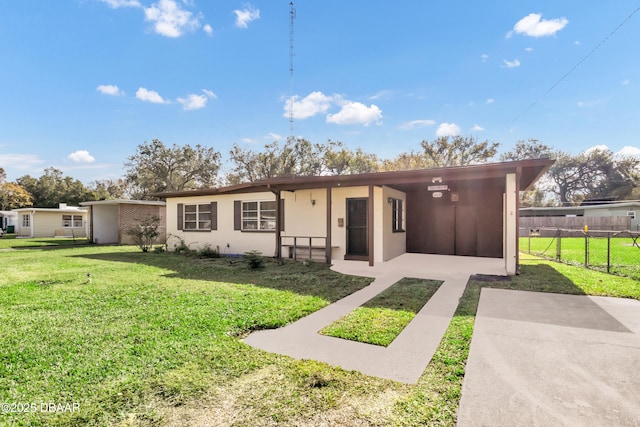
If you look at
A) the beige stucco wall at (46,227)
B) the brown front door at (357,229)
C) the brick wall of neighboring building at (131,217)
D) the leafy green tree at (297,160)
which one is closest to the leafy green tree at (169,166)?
the leafy green tree at (297,160)

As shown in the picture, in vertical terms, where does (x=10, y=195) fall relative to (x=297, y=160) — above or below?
below

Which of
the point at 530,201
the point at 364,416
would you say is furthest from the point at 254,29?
the point at 530,201

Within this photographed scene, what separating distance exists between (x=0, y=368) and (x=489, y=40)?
53.7 feet

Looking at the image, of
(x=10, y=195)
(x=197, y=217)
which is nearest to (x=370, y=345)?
(x=197, y=217)

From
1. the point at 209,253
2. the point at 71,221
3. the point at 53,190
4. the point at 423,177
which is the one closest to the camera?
the point at 423,177

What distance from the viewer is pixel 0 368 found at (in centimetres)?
265

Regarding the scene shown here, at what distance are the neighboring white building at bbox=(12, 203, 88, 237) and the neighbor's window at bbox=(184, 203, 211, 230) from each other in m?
15.7

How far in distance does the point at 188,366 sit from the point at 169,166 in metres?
32.2

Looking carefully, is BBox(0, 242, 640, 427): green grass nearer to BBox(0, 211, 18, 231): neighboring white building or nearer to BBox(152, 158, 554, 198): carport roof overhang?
BBox(152, 158, 554, 198): carport roof overhang

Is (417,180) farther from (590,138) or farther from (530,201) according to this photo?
(530,201)

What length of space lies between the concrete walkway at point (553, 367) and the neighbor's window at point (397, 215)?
5.52 m

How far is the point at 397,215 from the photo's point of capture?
34.0 feet

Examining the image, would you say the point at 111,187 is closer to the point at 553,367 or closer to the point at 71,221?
the point at 71,221

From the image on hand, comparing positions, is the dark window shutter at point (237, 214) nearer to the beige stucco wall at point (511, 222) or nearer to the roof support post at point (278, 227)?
the roof support post at point (278, 227)
